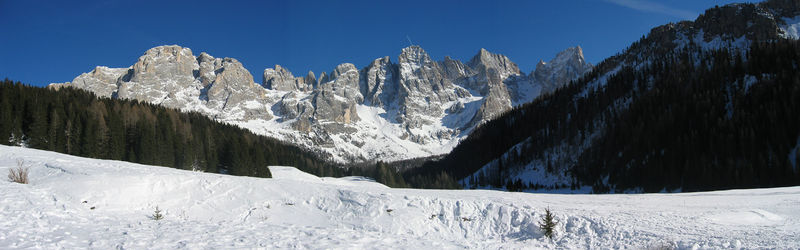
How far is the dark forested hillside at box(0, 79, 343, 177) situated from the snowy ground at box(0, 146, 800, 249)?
33971mm

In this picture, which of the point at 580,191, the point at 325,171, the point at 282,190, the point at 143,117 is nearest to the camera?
the point at 282,190

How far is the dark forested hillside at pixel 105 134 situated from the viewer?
49344 mm

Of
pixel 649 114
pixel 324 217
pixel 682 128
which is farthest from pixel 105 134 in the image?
pixel 649 114

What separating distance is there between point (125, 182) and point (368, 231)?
39.6 feet

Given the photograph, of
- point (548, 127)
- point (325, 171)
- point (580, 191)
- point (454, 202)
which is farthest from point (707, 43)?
point (454, 202)

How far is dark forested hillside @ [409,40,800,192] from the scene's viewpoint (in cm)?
6606

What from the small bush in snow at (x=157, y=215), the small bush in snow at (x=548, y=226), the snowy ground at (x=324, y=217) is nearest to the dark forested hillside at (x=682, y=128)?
the snowy ground at (x=324, y=217)

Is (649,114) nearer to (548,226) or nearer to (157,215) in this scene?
(548,226)

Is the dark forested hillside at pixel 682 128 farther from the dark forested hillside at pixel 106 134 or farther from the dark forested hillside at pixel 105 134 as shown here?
the dark forested hillside at pixel 105 134

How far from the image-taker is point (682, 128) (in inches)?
3196

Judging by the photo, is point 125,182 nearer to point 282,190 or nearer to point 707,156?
point 282,190

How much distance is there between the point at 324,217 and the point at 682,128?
87.7 metres

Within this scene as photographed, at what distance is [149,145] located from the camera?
57.6 m

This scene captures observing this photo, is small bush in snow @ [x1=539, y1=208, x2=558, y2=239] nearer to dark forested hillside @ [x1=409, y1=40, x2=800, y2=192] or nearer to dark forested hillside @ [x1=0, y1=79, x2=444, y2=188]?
dark forested hillside @ [x1=0, y1=79, x2=444, y2=188]
